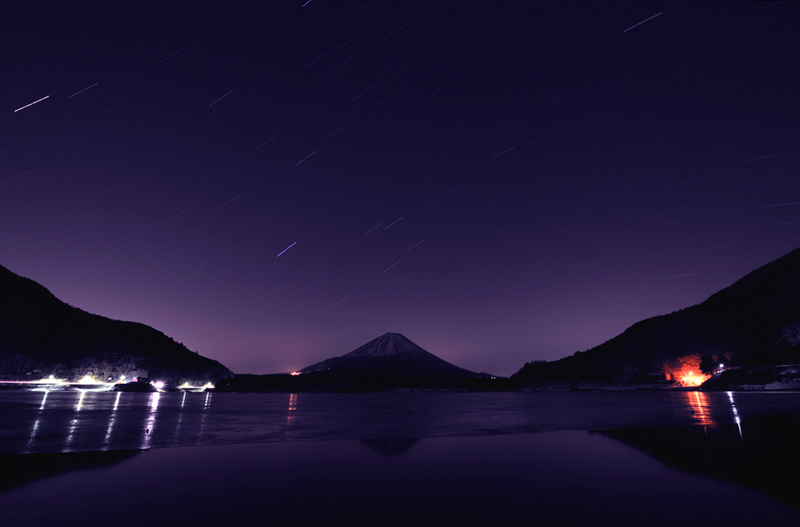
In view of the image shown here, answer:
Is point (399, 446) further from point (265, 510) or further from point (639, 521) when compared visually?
point (639, 521)

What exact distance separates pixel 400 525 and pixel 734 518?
428 centimetres

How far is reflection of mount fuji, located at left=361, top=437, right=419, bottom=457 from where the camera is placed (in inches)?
432

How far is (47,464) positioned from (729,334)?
193m

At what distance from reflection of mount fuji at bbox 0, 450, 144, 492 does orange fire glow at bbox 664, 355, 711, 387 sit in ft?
616

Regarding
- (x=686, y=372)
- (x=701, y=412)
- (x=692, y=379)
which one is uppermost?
(x=686, y=372)

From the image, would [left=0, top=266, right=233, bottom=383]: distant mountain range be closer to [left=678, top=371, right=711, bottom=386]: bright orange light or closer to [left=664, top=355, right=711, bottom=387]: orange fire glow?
[left=664, top=355, right=711, bottom=387]: orange fire glow

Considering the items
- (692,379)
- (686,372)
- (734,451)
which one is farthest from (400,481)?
(686,372)

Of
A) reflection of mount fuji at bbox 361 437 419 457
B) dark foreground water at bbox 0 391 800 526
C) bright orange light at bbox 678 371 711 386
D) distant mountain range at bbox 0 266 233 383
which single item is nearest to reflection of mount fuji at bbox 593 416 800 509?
dark foreground water at bbox 0 391 800 526

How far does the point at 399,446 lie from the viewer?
12.1m

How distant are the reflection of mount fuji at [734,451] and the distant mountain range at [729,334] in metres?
137

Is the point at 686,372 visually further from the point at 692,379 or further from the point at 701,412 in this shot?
the point at 701,412

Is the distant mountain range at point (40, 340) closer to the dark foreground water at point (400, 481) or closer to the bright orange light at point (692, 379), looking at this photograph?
the dark foreground water at point (400, 481)

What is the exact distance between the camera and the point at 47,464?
8.83 m

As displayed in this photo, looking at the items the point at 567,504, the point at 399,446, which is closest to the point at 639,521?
the point at 567,504
